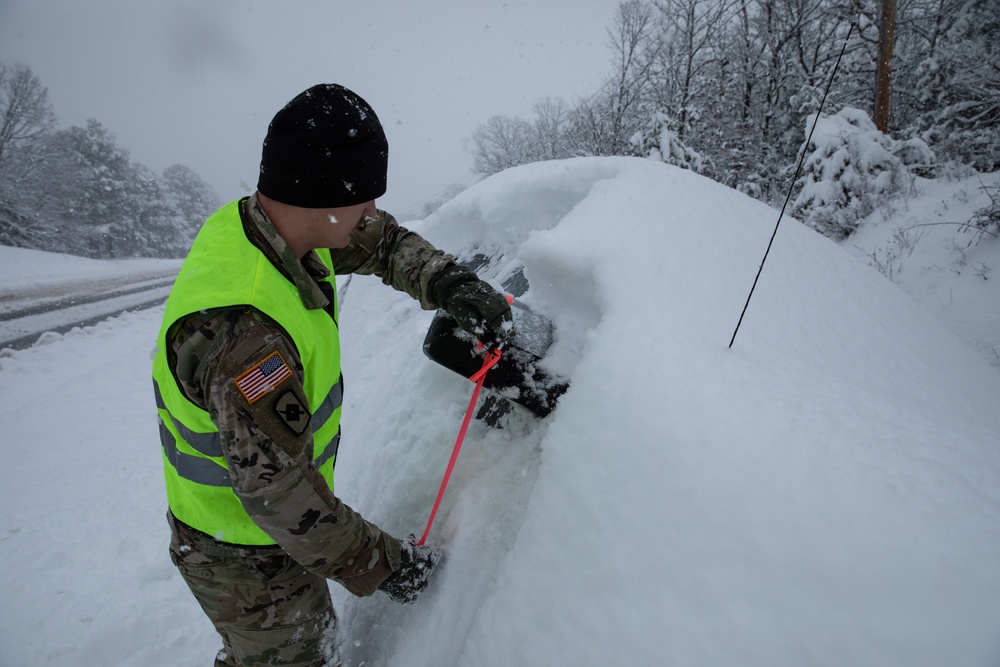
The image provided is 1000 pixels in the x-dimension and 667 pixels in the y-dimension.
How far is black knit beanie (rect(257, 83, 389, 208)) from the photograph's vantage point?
118 centimetres

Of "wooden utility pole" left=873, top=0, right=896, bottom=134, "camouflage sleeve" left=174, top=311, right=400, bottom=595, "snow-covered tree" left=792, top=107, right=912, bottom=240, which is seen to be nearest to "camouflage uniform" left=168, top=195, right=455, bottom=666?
"camouflage sleeve" left=174, top=311, right=400, bottom=595

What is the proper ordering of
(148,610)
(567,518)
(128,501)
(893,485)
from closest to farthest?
(893,485), (567,518), (148,610), (128,501)

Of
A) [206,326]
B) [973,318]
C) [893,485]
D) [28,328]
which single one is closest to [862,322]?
[893,485]

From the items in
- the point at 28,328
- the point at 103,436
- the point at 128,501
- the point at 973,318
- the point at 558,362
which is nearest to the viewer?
the point at 558,362

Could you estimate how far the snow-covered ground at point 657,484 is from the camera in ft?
2.74

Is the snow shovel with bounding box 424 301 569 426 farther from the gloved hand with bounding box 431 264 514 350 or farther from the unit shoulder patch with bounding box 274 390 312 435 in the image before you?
→ the unit shoulder patch with bounding box 274 390 312 435

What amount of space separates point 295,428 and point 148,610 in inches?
85.6

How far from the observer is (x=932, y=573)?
0.79m

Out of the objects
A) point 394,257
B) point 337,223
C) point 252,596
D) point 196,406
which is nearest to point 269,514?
point 196,406

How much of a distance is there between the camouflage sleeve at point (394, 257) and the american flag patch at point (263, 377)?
33.3 inches

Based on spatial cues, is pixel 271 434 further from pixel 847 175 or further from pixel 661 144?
pixel 661 144

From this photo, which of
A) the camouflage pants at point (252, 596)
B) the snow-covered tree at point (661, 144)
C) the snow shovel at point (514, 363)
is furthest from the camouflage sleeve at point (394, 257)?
the snow-covered tree at point (661, 144)

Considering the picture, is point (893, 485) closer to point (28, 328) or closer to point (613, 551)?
point (613, 551)

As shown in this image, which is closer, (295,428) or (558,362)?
(295,428)
